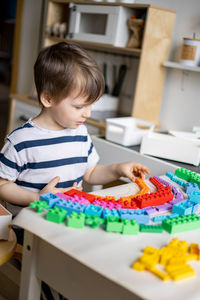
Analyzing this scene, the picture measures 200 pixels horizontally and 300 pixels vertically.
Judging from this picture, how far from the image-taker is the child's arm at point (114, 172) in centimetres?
126

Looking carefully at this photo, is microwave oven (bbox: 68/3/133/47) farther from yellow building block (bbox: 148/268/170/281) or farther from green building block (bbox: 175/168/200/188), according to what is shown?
yellow building block (bbox: 148/268/170/281)

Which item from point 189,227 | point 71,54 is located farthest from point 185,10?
point 189,227

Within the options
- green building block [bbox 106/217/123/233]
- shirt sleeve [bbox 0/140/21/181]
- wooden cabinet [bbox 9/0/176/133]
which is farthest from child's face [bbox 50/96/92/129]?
wooden cabinet [bbox 9/0/176/133]

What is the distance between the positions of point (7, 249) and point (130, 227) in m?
0.33

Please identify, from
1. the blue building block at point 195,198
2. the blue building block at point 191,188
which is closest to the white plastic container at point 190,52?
the blue building block at point 191,188

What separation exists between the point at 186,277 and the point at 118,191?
44 centimetres

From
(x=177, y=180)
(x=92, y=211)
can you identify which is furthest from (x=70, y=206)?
(x=177, y=180)

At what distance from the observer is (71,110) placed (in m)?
1.18

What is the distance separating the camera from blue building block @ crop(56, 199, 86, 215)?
90 cm

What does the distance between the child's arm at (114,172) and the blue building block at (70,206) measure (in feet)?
1.14

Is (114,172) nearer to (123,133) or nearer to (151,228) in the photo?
(151,228)

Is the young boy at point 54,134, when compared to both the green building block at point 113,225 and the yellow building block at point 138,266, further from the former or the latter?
the yellow building block at point 138,266

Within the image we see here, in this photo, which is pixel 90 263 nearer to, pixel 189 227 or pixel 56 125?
pixel 189 227

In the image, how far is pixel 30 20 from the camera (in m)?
3.43
